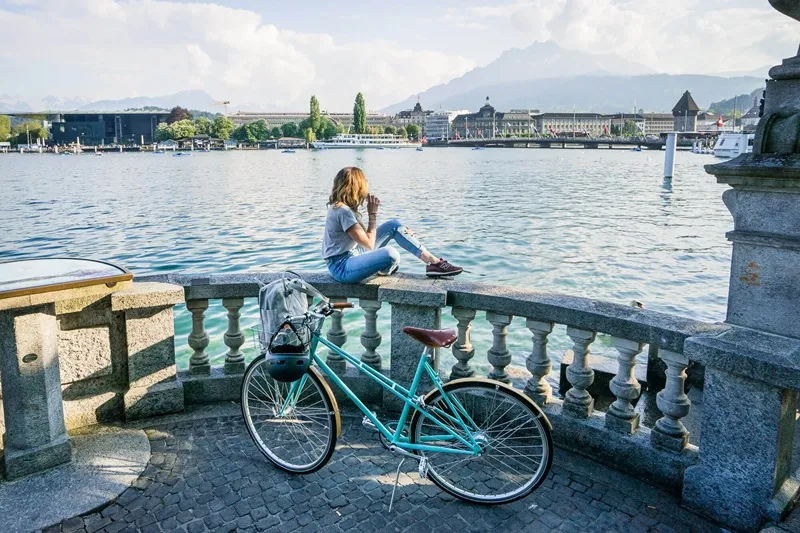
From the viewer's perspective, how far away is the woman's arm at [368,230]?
5301mm

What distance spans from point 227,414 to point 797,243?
4040mm

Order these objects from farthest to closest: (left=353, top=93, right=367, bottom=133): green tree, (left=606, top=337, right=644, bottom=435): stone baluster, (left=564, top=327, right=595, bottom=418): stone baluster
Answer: (left=353, top=93, right=367, bottom=133): green tree, (left=564, top=327, right=595, bottom=418): stone baluster, (left=606, top=337, right=644, bottom=435): stone baluster

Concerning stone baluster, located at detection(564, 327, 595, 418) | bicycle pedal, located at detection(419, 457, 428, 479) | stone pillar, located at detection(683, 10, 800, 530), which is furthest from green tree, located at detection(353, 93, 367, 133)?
bicycle pedal, located at detection(419, 457, 428, 479)

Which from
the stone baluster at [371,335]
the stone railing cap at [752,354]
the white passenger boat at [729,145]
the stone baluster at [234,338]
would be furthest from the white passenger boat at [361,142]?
the stone railing cap at [752,354]

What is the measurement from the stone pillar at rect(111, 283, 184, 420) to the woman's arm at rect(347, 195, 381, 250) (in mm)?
1391

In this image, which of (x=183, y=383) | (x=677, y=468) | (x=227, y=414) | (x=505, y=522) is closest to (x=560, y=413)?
(x=677, y=468)

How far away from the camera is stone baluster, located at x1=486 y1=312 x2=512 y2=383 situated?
4852 mm

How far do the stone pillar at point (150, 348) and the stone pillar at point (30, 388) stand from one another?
697 mm

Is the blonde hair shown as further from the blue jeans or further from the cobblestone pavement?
the cobblestone pavement

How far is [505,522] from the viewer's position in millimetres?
3723

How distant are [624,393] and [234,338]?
308cm

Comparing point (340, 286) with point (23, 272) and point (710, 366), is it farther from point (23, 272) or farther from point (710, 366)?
point (710, 366)

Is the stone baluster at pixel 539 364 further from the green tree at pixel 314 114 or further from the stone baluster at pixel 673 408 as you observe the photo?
the green tree at pixel 314 114

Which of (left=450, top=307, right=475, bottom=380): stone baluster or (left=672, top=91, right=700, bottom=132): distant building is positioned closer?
(left=450, top=307, right=475, bottom=380): stone baluster
